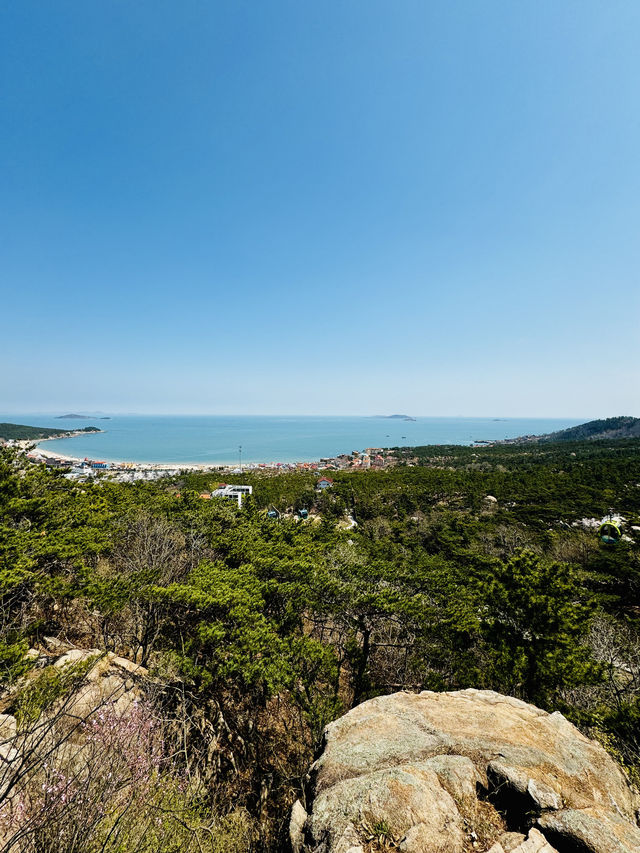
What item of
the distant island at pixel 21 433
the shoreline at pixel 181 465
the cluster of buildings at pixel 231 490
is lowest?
the shoreline at pixel 181 465

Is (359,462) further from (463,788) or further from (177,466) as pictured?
(463,788)

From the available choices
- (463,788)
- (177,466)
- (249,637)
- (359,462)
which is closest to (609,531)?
(463,788)

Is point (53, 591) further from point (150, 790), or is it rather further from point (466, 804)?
point (466, 804)

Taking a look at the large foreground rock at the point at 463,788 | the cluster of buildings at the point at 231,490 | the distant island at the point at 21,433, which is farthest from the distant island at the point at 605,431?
the distant island at the point at 21,433

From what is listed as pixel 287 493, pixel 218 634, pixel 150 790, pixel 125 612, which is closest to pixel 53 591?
pixel 125 612

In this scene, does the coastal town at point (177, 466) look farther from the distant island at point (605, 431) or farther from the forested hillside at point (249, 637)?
the distant island at point (605, 431)

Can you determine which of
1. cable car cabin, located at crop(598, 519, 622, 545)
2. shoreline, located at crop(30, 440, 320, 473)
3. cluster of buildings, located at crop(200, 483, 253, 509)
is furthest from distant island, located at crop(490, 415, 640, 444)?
cable car cabin, located at crop(598, 519, 622, 545)
